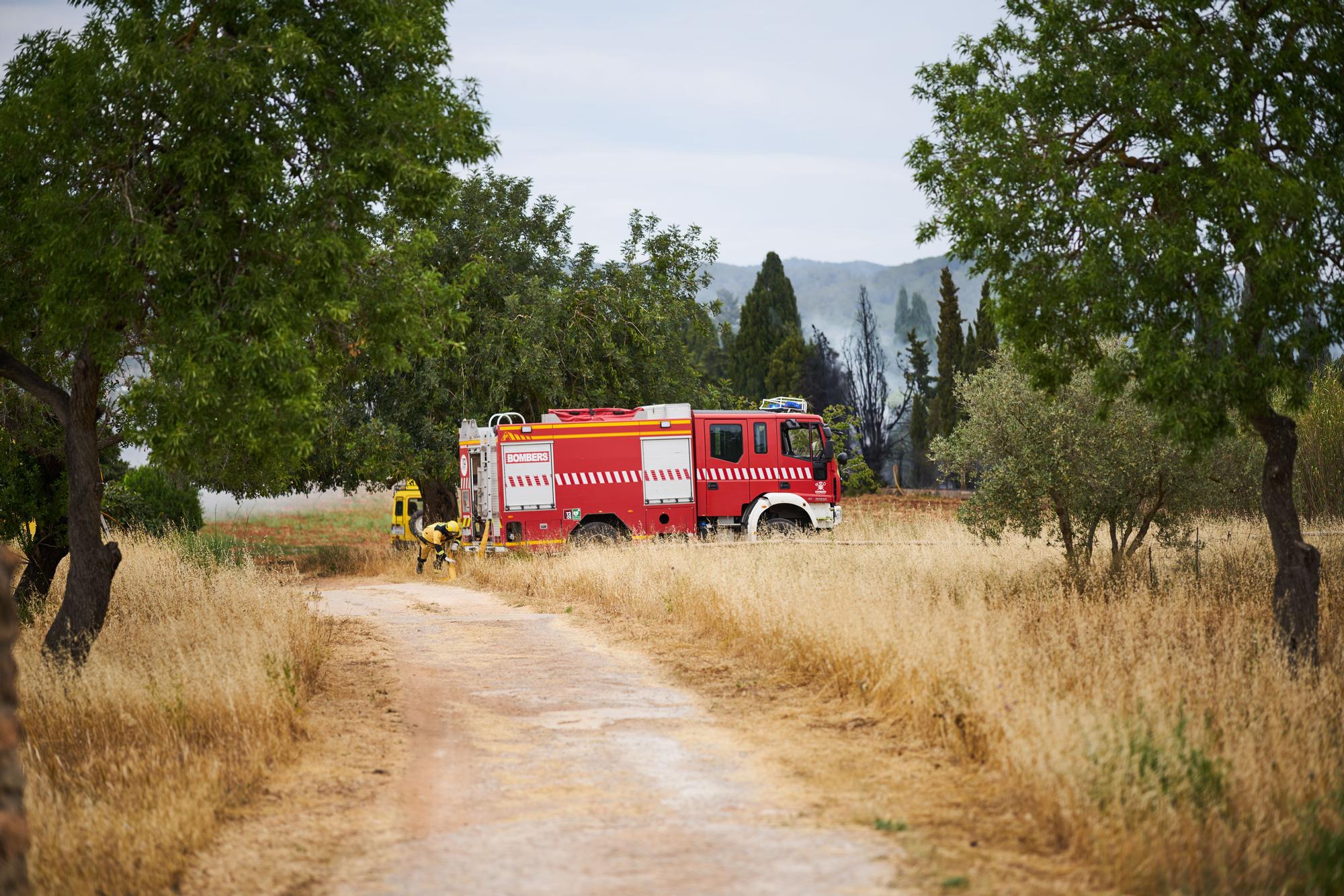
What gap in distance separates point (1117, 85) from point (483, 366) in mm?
17295

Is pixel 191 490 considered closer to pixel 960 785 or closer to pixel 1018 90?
pixel 1018 90

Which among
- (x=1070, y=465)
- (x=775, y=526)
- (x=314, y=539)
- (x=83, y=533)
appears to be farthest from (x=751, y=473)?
(x=314, y=539)

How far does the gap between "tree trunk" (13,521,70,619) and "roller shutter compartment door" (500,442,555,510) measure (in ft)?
28.9

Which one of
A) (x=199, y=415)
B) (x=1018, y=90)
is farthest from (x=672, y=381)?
(x=199, y=415)

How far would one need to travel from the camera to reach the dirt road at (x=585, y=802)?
16.8 ft

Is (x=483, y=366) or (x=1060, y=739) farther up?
(x=483, y=366)

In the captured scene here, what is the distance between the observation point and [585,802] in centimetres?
633

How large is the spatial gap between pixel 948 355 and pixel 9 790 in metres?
54.2

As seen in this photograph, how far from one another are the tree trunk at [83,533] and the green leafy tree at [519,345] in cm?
1362

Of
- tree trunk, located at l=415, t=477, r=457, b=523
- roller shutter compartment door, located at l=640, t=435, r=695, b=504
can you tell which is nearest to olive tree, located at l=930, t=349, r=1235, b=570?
roller shutter compartment door, located at l=640, t=435, r=695, b=504

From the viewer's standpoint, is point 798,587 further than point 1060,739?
Yes

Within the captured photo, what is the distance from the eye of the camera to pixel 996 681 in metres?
7.50

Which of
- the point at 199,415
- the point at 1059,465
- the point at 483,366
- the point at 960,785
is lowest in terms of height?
the point at 960,785

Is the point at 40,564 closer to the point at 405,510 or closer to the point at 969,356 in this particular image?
the point at 405,510
